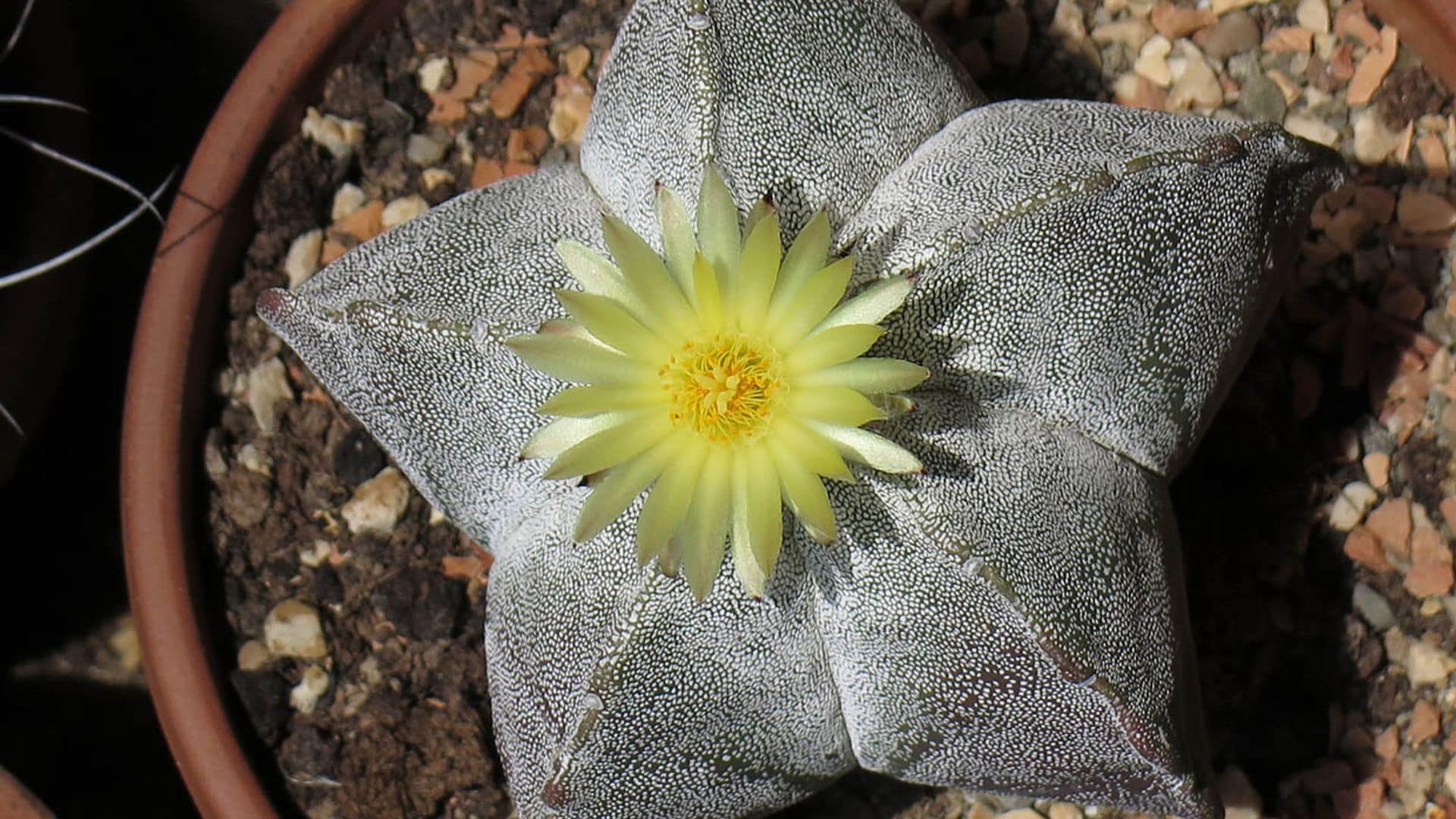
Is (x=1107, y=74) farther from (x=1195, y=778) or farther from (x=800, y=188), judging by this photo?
(x=1195, y=778)

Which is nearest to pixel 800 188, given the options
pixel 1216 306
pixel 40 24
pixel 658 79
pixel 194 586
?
pixel 658 79

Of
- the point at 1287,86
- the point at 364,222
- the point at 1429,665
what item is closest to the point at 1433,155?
the point at 1287,86

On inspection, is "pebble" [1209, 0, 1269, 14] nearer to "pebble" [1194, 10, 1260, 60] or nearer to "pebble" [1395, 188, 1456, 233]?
"pebble" [1194, 10, 1260, 60]

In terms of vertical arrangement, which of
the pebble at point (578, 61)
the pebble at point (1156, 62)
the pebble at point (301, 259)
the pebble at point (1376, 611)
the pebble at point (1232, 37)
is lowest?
the pebble at point (1376, 611)

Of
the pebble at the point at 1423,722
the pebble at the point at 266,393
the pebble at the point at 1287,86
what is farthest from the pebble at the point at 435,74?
the pebble at the point at 1423,722

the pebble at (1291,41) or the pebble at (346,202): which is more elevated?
the pebble at (1291,41)

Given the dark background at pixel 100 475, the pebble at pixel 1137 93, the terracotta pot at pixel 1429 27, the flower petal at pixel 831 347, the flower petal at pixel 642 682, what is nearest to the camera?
the flower petal at pixel 831 347

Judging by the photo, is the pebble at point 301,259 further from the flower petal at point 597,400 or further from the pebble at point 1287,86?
the pebble at point 1287,86
